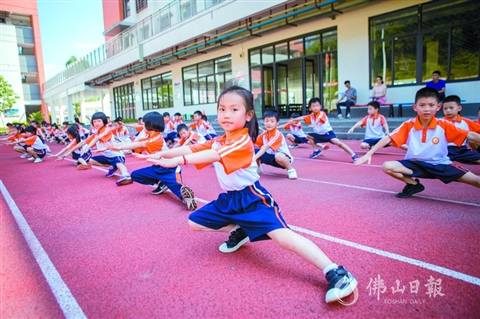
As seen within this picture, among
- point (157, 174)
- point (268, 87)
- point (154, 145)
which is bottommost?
point (157, 174)

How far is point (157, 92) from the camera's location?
23.3m

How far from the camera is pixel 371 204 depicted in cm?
389

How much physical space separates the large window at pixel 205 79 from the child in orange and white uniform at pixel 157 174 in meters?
12.8

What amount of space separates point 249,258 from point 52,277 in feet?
5.07

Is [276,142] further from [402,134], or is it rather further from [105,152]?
[105,152]

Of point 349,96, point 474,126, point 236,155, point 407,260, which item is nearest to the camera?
point 236,155

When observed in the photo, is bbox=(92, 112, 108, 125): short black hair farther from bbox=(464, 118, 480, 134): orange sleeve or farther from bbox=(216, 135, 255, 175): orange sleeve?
bbox=(464, 118, 480, 134): orange sleeve

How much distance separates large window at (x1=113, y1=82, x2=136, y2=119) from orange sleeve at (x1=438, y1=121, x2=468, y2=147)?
26158 millimetres

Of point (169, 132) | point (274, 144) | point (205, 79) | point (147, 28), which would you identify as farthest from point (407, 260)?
point (147, 28)

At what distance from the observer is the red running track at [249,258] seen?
1954mm

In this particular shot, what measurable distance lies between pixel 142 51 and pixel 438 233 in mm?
20309

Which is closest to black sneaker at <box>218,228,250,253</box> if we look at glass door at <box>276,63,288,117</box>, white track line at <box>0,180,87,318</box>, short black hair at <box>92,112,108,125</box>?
white track line at <box>0,180,87,318</box>

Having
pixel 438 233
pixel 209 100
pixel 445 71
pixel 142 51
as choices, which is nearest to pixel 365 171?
pixel 438 233

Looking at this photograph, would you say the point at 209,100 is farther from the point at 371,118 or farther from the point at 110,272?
the point at 110,272
